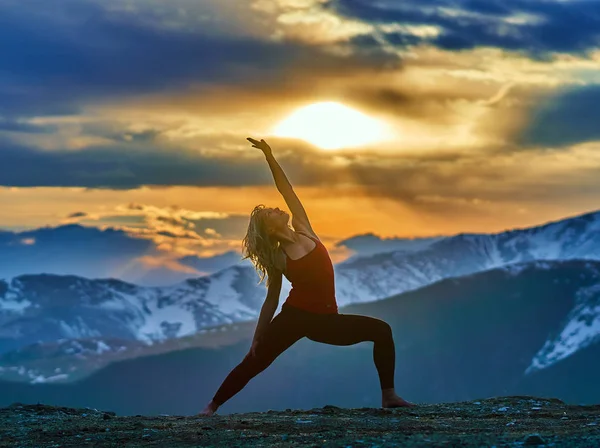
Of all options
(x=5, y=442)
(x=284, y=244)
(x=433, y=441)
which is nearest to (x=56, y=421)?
(x=5, y=442)

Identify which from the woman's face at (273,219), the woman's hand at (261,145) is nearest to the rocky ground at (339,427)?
the woman's face at (273,219)

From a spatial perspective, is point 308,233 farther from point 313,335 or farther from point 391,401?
point 391,401

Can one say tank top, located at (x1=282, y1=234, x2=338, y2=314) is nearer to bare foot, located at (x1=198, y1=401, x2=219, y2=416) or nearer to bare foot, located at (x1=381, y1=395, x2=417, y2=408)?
bare foot, located at (x1=381, y1=395, x2=417, y2=408)

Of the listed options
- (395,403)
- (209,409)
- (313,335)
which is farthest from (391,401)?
(209,409)

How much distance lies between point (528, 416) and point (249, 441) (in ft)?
15.8

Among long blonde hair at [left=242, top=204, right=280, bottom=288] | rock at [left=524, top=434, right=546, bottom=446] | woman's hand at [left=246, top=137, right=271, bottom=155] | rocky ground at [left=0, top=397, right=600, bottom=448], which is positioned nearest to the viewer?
rock at [left=524, top=434, right=546, bottom=446]

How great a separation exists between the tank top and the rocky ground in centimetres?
165

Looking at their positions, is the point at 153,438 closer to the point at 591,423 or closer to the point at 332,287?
the point at 332,287

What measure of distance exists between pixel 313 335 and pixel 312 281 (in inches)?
36.7

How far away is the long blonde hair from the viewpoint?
1666 centimetres

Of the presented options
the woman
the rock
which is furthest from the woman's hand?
the rock

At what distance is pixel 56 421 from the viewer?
55.9 ft

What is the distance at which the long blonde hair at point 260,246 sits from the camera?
16656 mm

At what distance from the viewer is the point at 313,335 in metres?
17.2
